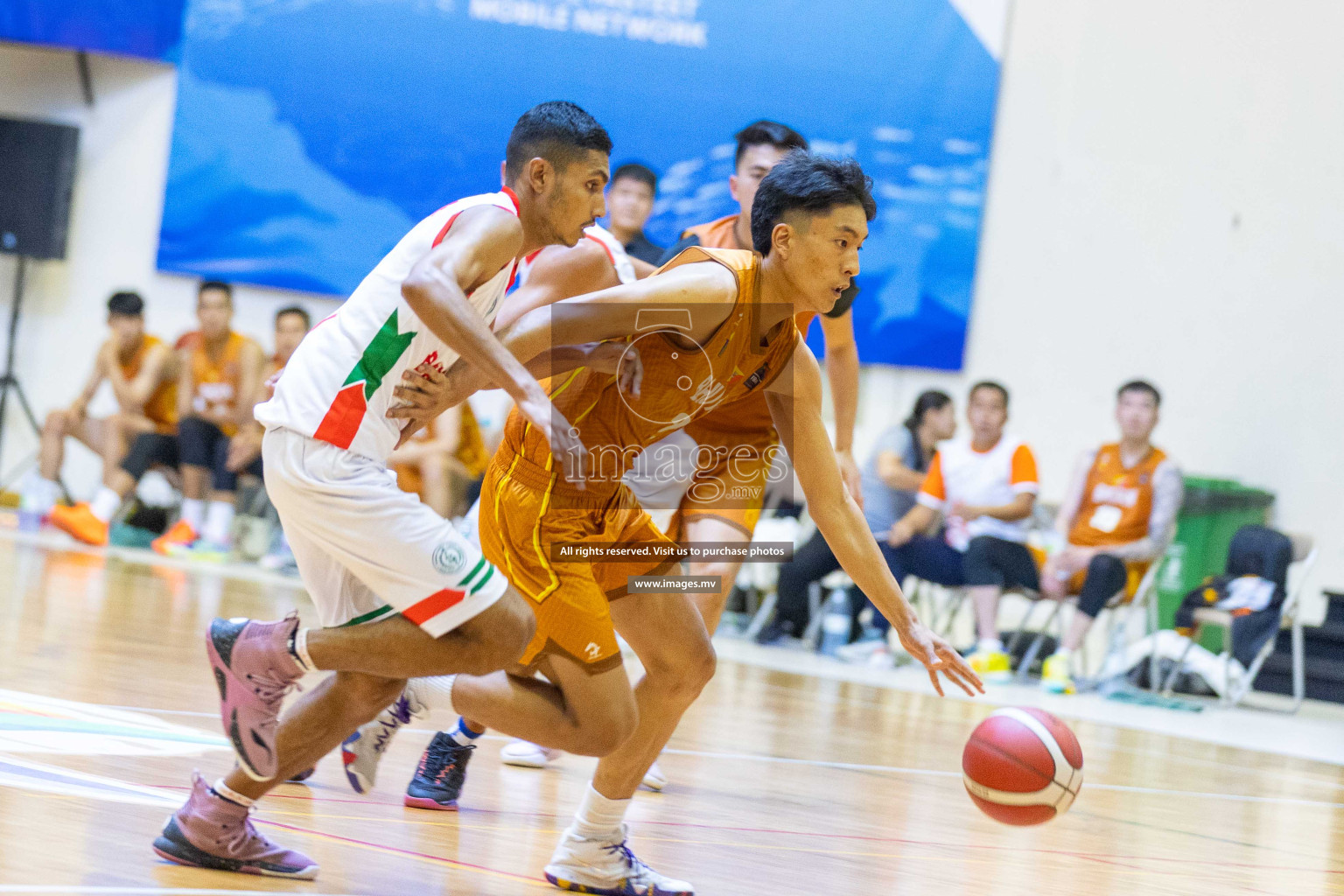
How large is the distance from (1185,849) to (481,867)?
6.67 ft

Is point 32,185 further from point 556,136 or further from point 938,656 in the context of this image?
point 938,656

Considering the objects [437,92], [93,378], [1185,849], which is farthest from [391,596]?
[437,92]

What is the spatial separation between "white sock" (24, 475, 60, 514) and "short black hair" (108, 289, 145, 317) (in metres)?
1.26

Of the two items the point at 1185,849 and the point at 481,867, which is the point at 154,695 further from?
the point at 1185,849

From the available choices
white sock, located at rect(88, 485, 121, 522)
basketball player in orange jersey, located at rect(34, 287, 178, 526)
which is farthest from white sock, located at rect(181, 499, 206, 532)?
basketball player in orange jersey, located at rect(34, 287, 178, 526)

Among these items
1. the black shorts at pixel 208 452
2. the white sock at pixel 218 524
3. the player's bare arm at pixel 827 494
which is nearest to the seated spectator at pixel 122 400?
the black shorts at pixel 208 452

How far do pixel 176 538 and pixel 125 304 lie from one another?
162 centimetres

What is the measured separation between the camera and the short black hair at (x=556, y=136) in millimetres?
2615

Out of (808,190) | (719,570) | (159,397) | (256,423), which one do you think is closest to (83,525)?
(159,397)

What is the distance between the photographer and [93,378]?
9438 mm

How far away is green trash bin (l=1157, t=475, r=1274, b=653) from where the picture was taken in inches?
342

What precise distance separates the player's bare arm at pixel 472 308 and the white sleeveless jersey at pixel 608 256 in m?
0.77

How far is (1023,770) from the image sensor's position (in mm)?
2943

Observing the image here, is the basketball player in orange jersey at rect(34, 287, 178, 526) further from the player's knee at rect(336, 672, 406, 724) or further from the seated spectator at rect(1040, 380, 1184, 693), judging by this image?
the player's knee at rect(336, 672, 406, 724)
